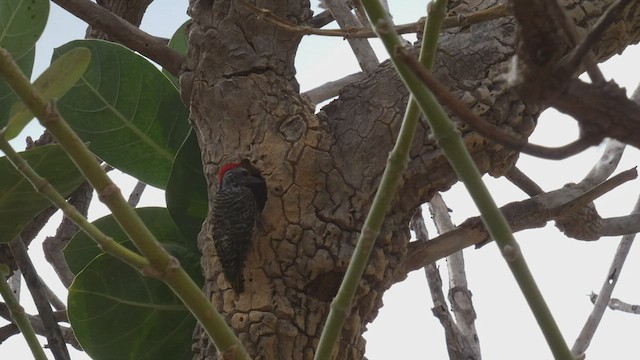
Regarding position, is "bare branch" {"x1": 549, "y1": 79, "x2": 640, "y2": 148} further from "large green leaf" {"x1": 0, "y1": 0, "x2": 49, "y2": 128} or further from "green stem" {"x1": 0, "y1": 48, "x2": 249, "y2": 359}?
"large green leaf" {"x1": 0, "y1": 0, "x2": 49, "y2": 128}

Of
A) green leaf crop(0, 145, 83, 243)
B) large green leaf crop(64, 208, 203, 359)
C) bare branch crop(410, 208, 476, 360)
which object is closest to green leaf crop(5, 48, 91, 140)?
green leaf crop(0, 145, 83, 243)

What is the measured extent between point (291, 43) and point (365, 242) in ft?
2.01

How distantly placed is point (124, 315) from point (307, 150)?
11.2 inches

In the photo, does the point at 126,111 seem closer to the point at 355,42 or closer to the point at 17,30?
the point at 17,30

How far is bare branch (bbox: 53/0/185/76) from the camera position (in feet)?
3.35

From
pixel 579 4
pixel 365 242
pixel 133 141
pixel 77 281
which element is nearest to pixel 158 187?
pixel 133 141

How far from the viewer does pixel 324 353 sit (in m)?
0.41

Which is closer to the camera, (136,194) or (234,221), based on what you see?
(234,221)

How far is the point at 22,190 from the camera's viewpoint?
829 mm

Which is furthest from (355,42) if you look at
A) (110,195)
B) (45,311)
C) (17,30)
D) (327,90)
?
(110,195)

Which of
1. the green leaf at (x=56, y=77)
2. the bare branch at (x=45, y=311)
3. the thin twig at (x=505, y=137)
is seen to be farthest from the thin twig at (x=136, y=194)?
the thin twig at (x=505, y=137)

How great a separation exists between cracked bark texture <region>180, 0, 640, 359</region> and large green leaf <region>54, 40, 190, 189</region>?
94 mm

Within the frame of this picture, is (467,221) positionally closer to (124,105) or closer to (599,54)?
(599,54)

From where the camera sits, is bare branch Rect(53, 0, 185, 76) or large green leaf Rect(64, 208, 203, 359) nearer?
large green leaf Rect(64, 208, 203, 359)
